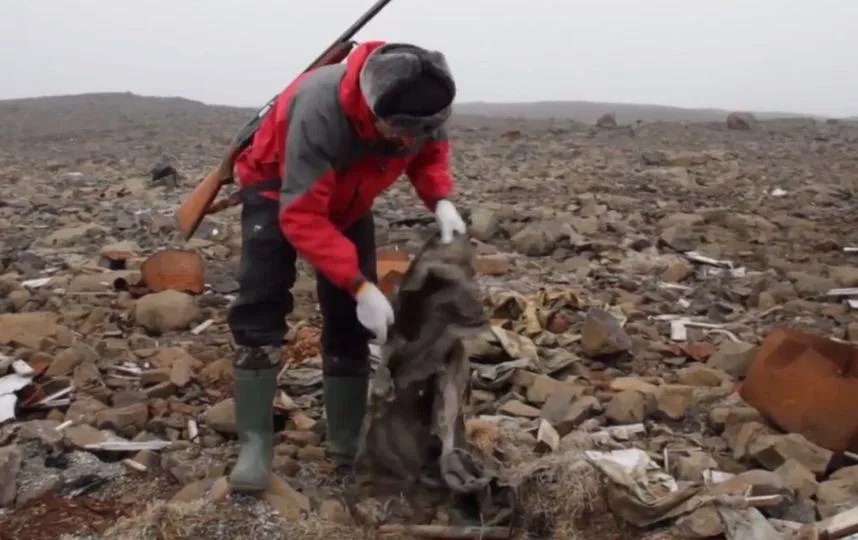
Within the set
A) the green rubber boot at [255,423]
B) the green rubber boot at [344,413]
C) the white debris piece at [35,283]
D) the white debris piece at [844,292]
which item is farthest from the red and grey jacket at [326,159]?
the white debris piece at [844,292]

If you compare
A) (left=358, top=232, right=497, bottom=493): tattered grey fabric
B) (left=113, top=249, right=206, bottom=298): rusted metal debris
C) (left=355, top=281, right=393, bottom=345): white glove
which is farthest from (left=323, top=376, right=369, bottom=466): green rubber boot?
(left=113, top=249, right=206, bottom=298): rusted metal debris

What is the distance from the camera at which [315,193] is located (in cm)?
315

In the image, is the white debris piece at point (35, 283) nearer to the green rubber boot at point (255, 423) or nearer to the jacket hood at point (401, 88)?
the green rubber boot at point (255, 423)

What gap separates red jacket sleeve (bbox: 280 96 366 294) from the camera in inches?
124

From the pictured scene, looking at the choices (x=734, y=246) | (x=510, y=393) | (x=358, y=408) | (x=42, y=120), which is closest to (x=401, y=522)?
(x=358, y=408)

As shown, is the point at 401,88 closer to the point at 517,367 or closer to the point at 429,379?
the point at 429,379

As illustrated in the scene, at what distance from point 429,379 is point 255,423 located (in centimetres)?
67

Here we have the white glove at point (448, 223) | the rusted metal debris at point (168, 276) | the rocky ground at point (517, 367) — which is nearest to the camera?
the rocky ground at point (517, 367)

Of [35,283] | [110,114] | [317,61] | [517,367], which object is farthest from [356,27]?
[110,114]

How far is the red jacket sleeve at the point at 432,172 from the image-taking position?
12.0 feet

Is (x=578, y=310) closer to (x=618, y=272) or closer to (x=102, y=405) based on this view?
(x=618, y=272)

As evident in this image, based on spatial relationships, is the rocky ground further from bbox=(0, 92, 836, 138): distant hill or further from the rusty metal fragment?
bbox=(0, 92, 836, 138): distant hill

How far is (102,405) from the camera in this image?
14.8 ft

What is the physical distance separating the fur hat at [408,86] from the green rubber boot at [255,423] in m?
1.11
